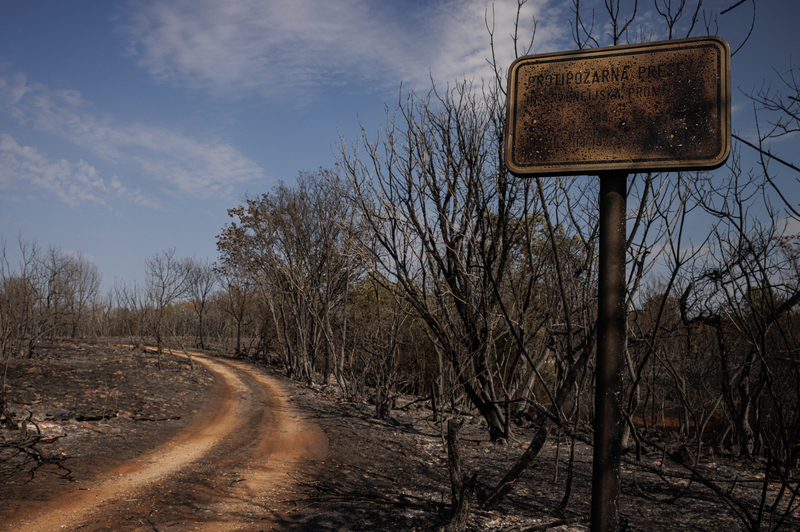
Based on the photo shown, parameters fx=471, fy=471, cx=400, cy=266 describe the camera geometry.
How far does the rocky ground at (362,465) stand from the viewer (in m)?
5.77

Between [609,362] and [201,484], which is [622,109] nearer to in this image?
[609,362]

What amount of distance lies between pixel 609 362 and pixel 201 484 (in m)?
7.13

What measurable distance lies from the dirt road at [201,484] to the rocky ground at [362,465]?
22cm

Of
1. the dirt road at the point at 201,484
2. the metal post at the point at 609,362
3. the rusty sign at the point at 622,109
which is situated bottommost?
the dirt road at the point at 201,484

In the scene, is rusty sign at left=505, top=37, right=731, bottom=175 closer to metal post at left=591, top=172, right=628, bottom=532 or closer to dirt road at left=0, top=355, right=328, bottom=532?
metal post at left=591, top=172, right=628, bottom=532

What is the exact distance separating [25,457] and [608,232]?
9298 millimetres

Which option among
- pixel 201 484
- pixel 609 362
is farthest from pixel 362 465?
pixel 609 362

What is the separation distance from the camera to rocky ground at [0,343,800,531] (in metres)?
5.77

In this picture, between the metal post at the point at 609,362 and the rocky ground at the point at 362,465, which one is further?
the rocky ground at the point at 362,465

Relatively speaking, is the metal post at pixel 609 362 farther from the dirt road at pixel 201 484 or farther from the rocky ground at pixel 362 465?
the dirt road at pixel 201 484

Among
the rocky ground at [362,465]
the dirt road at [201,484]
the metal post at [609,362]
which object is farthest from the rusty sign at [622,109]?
the dirt road at [201,484]

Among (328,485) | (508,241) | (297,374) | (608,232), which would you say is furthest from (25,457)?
(297,374)

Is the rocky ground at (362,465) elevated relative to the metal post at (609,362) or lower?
lower

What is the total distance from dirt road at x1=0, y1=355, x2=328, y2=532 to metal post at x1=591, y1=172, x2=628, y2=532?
15.6 feet
